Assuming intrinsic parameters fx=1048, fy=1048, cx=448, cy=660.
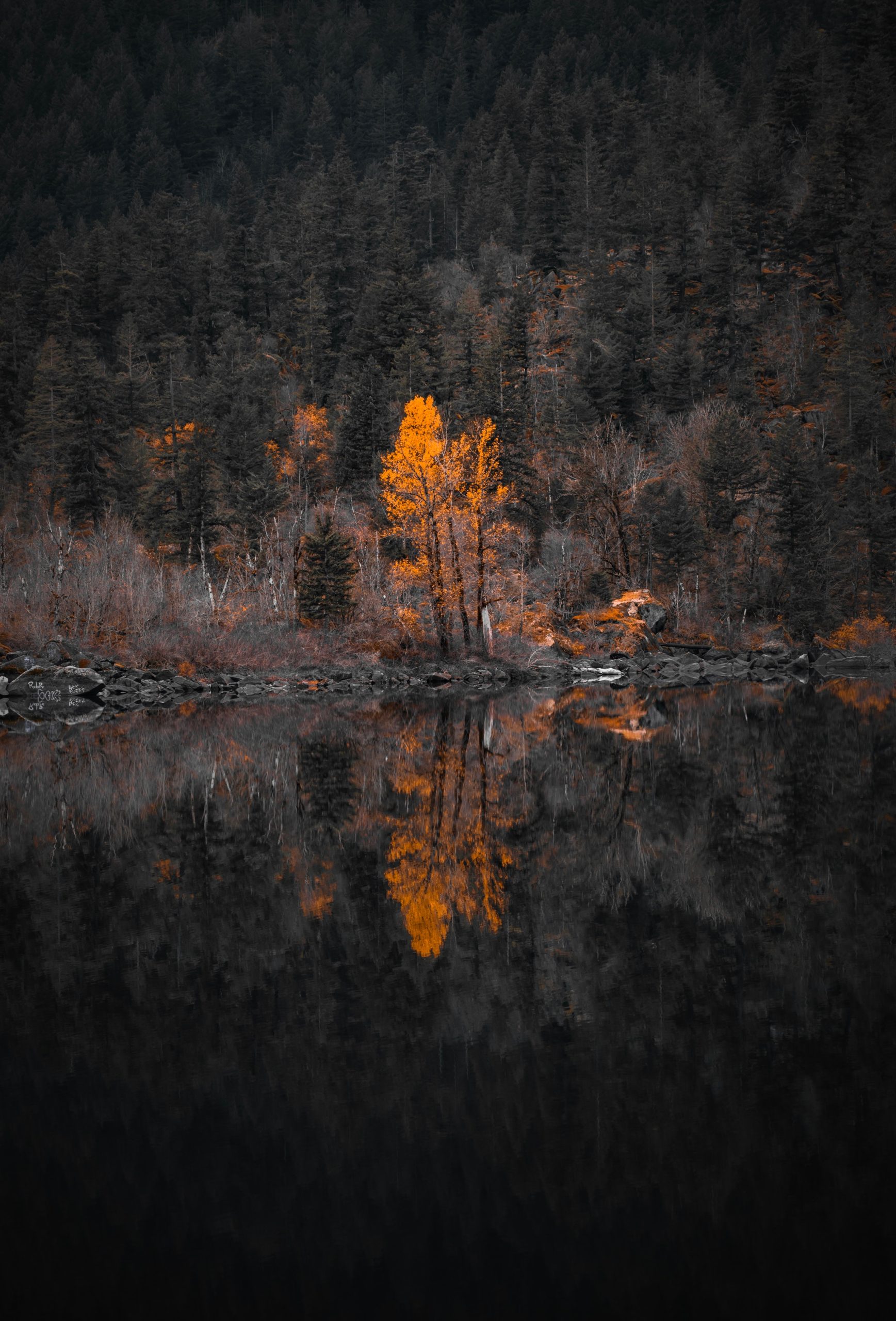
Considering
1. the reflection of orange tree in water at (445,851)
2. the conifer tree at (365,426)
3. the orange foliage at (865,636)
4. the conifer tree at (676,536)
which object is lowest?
the orange foliage at (865,636)

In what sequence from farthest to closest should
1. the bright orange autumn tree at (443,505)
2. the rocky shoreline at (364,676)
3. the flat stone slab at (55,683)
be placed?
the bright orange autumn tree at (443,505)
the flat stone slab at (55,683)
the rocky shoreline at (364,676)

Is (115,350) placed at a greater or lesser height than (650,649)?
greater

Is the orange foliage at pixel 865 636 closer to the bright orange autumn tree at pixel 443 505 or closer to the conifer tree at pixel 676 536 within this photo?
the conifer tree at pixel 676 536

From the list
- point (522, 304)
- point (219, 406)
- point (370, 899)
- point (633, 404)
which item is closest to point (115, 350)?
point (219, 406)

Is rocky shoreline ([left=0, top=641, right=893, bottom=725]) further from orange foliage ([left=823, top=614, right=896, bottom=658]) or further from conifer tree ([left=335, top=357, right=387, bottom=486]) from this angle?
conifer tree ([left=335, top=357, right=387, bottom=486])

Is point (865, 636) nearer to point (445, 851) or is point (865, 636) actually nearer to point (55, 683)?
point (55, 683)

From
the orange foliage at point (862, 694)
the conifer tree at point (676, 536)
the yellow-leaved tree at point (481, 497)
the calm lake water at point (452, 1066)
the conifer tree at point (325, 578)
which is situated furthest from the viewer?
the conifer tree at point (676, 536)

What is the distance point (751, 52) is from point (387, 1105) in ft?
454

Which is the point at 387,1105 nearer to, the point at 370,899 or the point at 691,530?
the point at 370,899

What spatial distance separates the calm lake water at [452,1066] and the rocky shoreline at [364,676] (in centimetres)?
2093

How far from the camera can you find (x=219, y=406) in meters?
74.2

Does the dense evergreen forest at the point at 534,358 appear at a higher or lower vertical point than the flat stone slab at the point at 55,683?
higher

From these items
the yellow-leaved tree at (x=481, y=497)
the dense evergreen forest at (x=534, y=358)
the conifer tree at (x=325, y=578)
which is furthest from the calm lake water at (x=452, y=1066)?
the conifer tree at (x=325, y=578)

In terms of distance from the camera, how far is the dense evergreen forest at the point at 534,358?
190 feet
